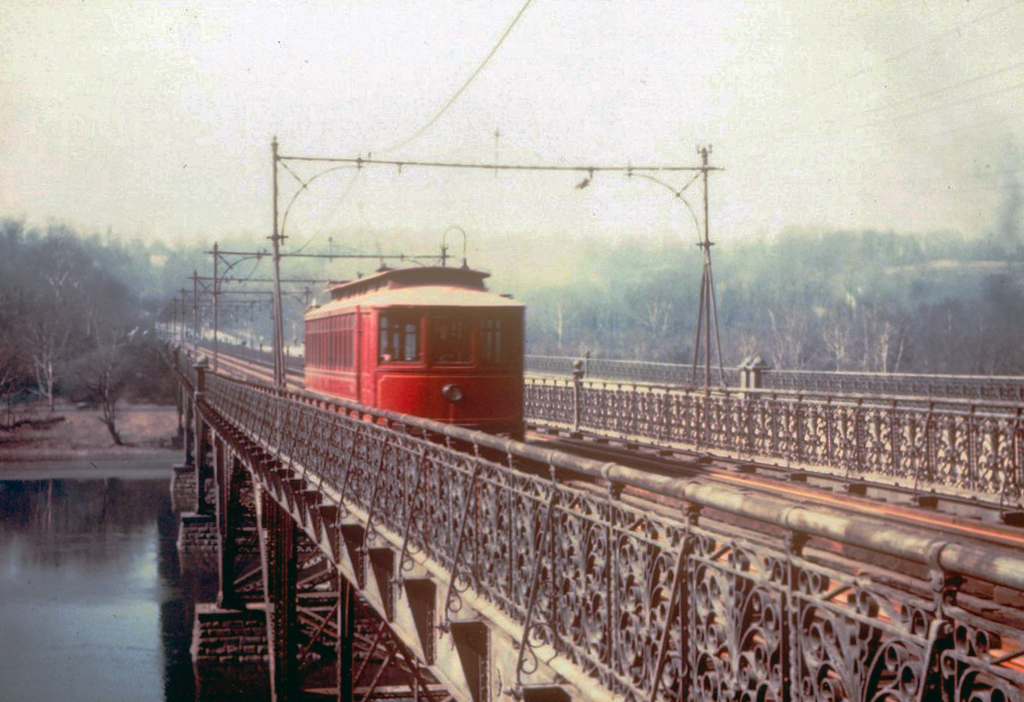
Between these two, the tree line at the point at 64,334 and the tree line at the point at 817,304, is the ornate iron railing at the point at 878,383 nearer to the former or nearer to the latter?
the tree line at the point at 817,304

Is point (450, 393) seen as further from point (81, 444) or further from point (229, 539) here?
A: point (81, 444)

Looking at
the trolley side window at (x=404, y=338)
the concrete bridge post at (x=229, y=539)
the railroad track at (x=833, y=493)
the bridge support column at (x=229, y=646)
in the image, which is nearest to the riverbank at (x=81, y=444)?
the concrete bridge post at (x=229, y=539)

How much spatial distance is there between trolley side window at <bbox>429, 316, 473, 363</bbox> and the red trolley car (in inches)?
0.6

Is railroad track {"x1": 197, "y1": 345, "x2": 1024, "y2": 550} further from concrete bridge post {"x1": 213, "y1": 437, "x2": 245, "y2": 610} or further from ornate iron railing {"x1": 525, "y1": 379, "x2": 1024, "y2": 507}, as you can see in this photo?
concrete bridge post {"x1": 213, "y1": 437, "x2": 245, "y2": 610}

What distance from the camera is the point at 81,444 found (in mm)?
61312

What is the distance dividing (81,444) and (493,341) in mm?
51750

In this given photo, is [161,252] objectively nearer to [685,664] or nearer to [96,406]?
[96,406]

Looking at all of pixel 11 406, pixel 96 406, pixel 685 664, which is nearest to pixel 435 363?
pixel 685 664

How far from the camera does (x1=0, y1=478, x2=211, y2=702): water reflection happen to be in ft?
82.3

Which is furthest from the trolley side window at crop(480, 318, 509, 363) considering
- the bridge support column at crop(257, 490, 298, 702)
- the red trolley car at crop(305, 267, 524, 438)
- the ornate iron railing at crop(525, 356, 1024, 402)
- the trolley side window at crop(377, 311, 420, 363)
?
the ornate iron railing at crop(525, 356, 1024, 402)

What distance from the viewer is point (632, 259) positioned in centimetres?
12788

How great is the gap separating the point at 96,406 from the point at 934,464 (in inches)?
2569

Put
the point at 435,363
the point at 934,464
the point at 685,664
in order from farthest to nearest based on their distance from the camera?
the point at 435,363, the point at 934,464, the point at 685,664

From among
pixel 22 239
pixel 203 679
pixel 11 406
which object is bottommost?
pixel 203 679
